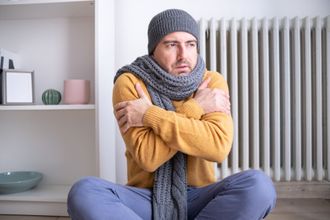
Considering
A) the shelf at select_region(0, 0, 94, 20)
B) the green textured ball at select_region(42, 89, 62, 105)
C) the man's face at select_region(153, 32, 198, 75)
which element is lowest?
the green textured ball at select_region(42, 89, 62, 105)

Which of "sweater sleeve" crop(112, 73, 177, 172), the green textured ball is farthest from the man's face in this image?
the green textured ball

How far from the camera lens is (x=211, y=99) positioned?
31.9 inches

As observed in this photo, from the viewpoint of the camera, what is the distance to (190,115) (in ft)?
2.56

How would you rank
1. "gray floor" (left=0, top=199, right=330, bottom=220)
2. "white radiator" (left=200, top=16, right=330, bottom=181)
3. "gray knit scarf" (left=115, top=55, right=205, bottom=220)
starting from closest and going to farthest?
"gray knit scarf" (left=115, top=55, right=205, bottom=220), "gray floor" (left=0, top=199, right=330, bottom=220), "white radiator" (left=200, top=16, right=330, bottom=181)

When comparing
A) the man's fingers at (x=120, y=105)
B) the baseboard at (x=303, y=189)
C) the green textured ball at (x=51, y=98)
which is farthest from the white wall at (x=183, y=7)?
Answer: the baseboard at (x=303, y=189)

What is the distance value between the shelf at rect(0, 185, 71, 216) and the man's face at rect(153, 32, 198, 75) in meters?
0.77

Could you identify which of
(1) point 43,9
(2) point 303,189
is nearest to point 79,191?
(1) point 43,9

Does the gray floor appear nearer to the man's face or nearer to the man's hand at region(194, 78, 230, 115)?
the man's hand at region(194, 78, 230, 115)

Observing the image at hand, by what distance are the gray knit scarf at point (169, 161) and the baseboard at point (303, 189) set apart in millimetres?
874

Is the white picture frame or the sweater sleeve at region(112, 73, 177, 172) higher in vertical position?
the white picture frame

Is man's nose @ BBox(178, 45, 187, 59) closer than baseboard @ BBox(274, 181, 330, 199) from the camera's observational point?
Yes

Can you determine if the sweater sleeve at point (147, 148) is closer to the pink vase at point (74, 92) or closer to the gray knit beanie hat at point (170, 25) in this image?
the gray knit beanie hat at point (170, 25)

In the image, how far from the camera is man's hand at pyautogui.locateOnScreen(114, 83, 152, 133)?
0.77 metres

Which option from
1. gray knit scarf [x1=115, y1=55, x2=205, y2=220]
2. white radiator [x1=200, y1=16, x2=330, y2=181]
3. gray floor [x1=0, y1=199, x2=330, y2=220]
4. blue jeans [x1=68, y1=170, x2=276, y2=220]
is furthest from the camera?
white radiator [x1=200, y1=16, x2=330, y2=181]
